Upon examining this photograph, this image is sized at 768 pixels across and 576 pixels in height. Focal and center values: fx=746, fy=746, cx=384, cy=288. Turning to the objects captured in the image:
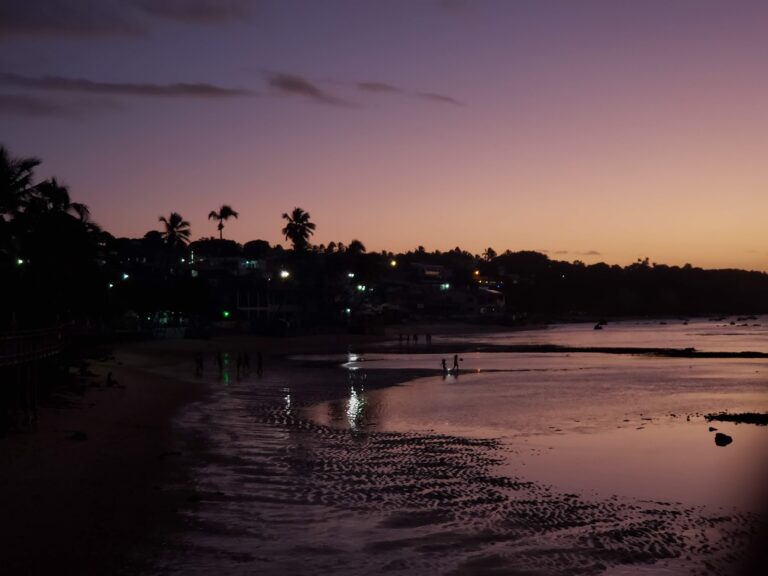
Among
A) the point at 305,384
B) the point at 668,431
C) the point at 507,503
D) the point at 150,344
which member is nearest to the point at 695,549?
the point at 507,503

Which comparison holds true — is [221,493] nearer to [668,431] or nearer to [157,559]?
[157,559]

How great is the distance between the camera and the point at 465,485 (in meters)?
19.1

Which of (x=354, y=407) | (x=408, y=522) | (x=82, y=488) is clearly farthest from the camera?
(x=354, y=407)

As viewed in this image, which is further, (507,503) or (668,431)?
(668,431)

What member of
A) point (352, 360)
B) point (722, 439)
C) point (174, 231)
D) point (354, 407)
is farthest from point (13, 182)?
point (174, 231)

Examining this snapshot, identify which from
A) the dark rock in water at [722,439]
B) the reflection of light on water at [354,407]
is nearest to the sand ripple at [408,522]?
the reflection of light on water at [354,407]

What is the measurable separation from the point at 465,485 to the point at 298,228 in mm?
128119

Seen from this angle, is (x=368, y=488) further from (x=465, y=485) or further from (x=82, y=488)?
(x=82, y=488)

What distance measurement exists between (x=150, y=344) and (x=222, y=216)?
80471 mm

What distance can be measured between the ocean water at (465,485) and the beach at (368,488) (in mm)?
63

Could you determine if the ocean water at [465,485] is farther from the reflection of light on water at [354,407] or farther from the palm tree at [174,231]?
the palm tree at [174,231]

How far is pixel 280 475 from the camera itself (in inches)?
776

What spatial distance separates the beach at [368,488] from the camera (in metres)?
13.4

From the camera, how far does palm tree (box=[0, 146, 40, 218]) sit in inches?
1261
